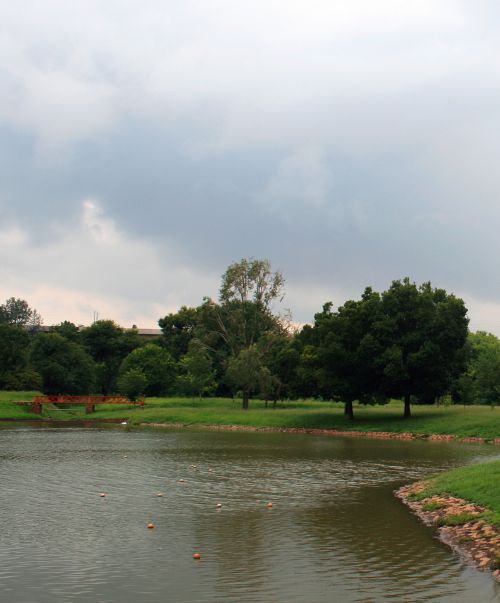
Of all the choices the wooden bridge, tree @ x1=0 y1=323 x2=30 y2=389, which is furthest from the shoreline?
tree @ x1=0 y1=323 x2=30 y2=389

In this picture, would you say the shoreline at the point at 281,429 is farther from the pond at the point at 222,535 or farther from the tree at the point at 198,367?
the pond at the point at 222,535

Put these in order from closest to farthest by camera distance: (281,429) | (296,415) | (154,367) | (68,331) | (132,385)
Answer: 1. (281,429)
2. (296,415)
3. (132,385)
4. (154,367)
5. (68,331)

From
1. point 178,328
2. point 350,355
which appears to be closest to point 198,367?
point 350,355

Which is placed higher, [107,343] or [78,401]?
[107,343]

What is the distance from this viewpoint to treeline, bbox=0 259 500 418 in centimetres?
7681

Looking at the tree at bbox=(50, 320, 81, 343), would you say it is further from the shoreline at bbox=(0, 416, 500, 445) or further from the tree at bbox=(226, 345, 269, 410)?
the tree at bbox=(226, 345, 269, 410)

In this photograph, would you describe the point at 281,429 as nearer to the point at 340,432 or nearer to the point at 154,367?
the point at 340,432

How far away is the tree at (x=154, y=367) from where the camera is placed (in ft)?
424

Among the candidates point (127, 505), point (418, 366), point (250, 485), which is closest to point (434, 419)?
point (418, 366)

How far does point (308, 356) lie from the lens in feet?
286

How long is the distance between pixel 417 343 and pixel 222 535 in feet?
192

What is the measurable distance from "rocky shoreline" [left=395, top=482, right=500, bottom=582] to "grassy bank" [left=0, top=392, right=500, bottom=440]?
36.2 metres

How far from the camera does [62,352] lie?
428 ft

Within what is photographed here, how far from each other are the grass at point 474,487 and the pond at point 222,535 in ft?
5.91
